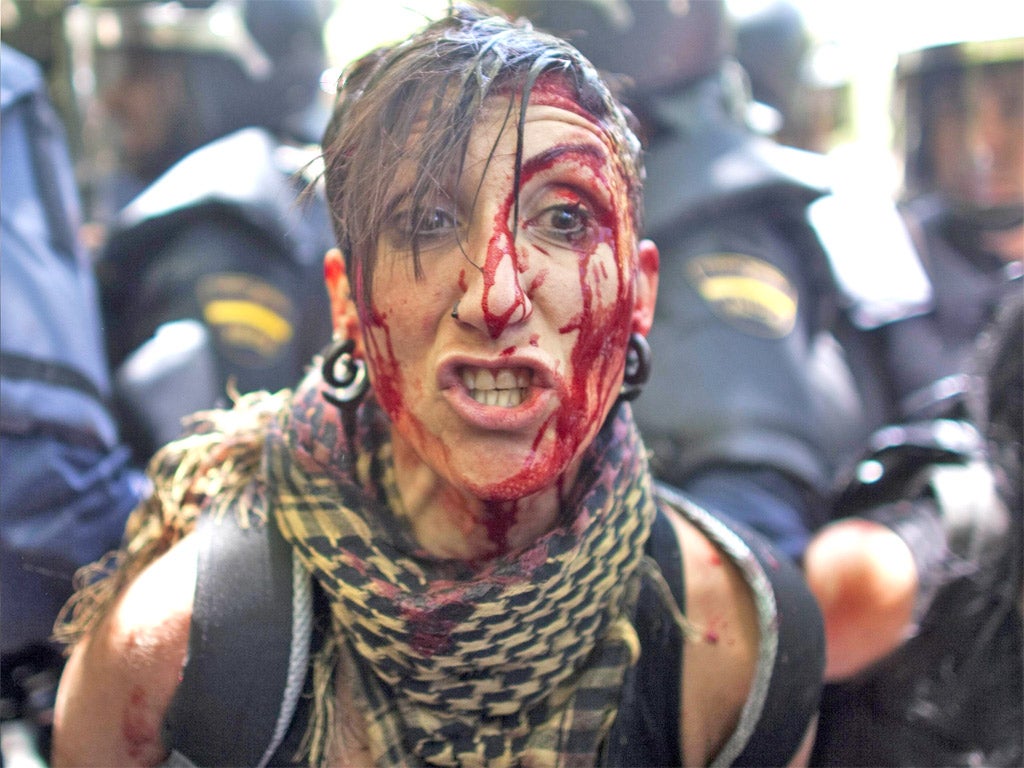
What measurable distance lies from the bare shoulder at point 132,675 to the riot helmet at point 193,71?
2.89m

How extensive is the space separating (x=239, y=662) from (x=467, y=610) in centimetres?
36

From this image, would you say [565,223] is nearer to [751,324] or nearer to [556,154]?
[556,154]

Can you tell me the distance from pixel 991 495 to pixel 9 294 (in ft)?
7.16

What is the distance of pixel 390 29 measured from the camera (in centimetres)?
218

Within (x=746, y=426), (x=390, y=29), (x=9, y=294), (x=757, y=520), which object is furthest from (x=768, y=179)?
(x=9, y=294)

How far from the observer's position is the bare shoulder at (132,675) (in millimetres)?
1640

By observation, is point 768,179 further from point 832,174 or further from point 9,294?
point 9,294

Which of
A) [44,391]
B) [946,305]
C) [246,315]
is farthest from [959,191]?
[44,391]

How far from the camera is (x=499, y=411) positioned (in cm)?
150

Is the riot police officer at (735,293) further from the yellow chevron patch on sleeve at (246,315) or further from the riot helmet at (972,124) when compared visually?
the yellow chevron patch on sleeve at (246,315)

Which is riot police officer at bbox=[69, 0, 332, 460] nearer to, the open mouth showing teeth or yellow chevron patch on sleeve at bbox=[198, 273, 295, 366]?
yellow chevron patch on sleeve at bbox=[198, 273, 295, 366]

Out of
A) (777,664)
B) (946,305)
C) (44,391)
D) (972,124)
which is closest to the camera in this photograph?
(777,664)

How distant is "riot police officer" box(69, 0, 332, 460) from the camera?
10.6ft

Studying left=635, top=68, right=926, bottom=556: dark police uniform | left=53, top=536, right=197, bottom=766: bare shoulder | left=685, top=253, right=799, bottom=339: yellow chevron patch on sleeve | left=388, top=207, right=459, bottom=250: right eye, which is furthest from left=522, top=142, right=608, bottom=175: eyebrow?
left=685, top=253, right=799, bottom=339: yellow chevron patch on sleeve
